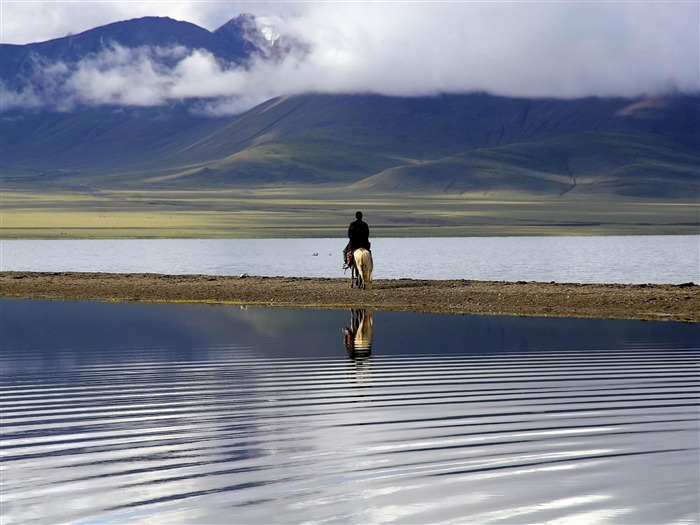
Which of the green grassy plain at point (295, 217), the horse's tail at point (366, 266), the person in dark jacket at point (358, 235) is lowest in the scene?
the horse's tail at point (366, 266)

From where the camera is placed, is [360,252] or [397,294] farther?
[397,294]

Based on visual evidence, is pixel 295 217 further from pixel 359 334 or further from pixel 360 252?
pixel 359 334

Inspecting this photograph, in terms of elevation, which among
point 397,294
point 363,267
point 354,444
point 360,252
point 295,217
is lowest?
point 354,444

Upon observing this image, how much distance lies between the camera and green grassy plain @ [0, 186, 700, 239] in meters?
102

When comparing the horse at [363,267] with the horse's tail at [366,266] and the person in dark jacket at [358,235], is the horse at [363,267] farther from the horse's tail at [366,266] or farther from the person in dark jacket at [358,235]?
the person in dark jacket at [358,235]

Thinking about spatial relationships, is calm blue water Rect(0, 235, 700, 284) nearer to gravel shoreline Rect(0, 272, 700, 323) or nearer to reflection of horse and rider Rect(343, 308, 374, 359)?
gravel shoreline Rect(0, 272, 700, 323)

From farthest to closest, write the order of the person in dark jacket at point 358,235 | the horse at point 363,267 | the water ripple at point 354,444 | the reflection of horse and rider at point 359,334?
1. the horse at point 363,267
2. the person in dark jacket at point 358,235
3. the reflection of horse and rider at point 359,334
4. the water ripple at point 354,444

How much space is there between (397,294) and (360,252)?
1.31 metres

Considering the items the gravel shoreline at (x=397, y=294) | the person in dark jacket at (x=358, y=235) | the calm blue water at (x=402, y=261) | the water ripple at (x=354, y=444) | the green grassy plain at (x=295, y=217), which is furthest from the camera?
the green grassy plain at (x=295, y=217)

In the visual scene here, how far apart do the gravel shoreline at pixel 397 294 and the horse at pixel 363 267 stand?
0.94ft

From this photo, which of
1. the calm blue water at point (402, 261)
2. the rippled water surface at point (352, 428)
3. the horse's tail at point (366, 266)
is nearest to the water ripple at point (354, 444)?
the rippled water surface at point (352, 428)

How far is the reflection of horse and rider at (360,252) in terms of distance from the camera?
2872 cm

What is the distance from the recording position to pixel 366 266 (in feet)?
96.9

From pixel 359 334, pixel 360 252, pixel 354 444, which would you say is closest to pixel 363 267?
pixel 360 252
